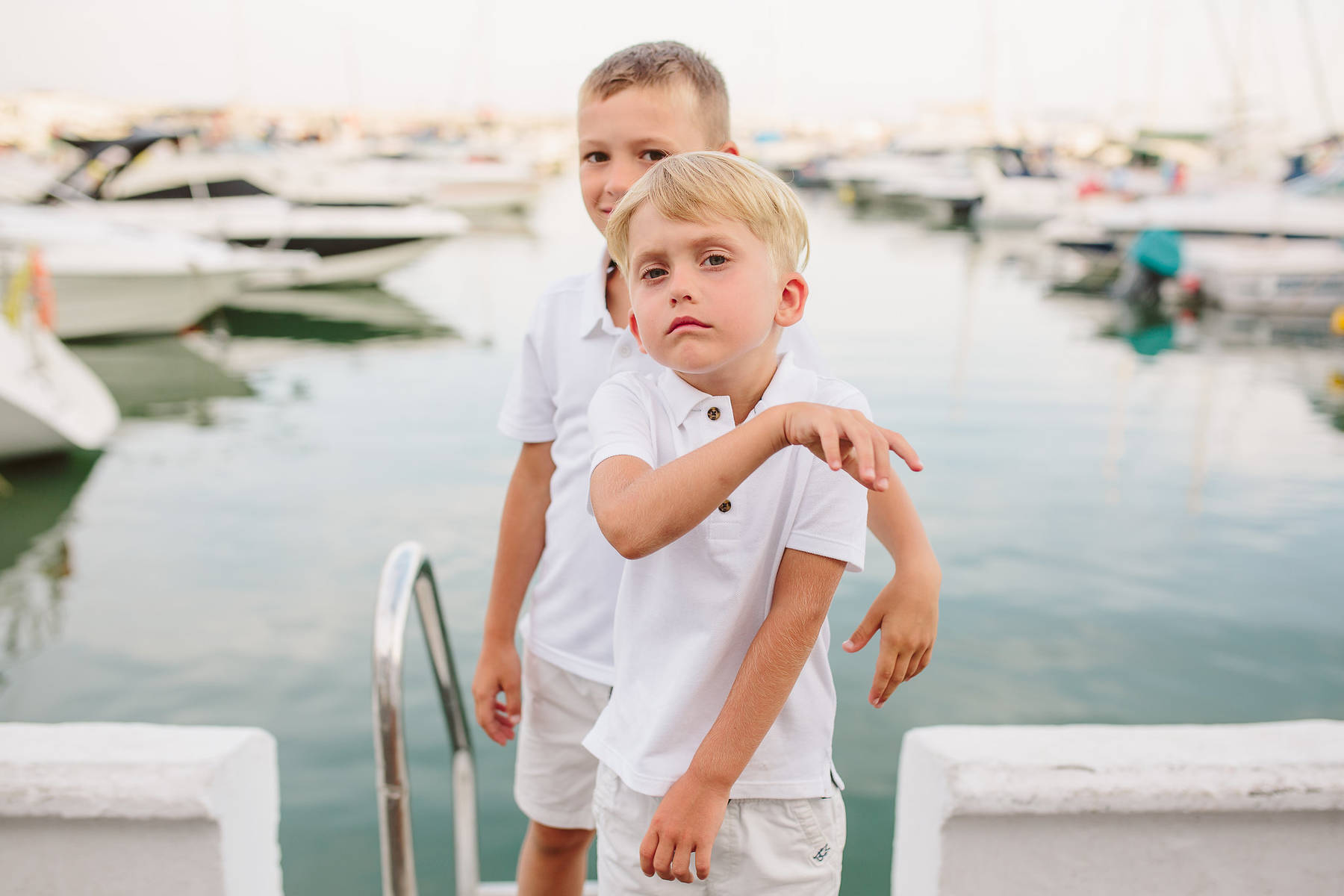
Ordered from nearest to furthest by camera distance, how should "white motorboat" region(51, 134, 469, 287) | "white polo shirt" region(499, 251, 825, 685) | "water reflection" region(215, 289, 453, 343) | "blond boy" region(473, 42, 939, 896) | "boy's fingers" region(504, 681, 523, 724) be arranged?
"blond boy" region(473, 42, 939, 896) → "white polo shirt" region(499, 251, 825, 685) → "boy's fingers" region(504, 681, 523, 724) → "water reflection" region(215, 289, 453, 343) → "white motorboat" region(51, 134, 469, 287)

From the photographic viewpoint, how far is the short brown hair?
133 centimetres

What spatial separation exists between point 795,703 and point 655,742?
0.55 ft

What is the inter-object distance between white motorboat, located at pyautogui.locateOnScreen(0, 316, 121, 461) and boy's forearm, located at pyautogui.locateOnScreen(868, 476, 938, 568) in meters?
6.40

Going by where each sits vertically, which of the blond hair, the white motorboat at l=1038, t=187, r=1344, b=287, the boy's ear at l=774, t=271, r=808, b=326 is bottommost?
the boy's ear at l=774, t=271, r=808, b=326

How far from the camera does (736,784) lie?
3.56 ft

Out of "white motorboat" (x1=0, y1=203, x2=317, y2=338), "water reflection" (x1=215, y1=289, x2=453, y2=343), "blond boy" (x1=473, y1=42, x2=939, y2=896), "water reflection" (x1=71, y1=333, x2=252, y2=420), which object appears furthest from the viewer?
"water reflection" (x1=215, y1=289, x2=453, y2=343)

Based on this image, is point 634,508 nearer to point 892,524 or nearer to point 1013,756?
point 892,524

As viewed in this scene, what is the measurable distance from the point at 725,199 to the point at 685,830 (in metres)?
0.67

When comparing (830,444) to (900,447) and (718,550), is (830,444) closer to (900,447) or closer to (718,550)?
(900,447)

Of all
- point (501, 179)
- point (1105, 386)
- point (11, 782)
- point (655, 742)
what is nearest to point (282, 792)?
point (11, 782)

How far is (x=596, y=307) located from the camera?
143cm

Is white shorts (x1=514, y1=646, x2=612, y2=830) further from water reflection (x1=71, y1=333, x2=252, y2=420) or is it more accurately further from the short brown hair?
water reflection (x1=71, y1=333, x2=252, y2=420)

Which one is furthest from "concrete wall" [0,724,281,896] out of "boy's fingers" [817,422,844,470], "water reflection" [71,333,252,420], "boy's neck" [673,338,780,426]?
"water reflection" [71,333,252,420]

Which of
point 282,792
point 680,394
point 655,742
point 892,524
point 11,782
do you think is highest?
point 680,394
